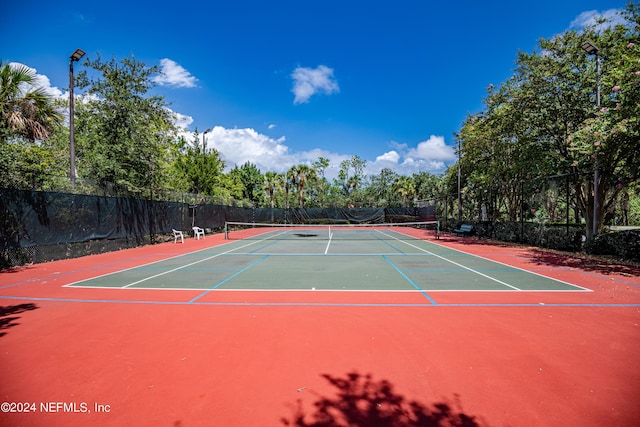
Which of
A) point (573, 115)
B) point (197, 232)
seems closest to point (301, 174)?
point (197, 232)

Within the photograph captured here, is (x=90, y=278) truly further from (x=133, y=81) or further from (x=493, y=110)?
(x=493, y=110)

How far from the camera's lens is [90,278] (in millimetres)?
8469

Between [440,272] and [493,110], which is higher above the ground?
[493,110]

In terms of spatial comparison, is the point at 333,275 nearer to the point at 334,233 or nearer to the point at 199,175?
the point at 334,233

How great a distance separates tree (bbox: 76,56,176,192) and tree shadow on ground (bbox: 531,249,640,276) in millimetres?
19541

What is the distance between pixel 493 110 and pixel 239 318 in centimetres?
2095

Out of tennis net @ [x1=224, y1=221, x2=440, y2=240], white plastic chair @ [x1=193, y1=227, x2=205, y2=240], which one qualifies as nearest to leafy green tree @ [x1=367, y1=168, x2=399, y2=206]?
tennis net @ [x1=224, y1=221, x2=440, y2=240]

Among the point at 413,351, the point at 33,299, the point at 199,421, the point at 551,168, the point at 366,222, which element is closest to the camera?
the point at 199,421

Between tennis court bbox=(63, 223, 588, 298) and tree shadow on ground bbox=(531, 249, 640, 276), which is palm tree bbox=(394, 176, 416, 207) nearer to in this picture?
tree shadow on ground bbox=(531, 249, 640, 276)

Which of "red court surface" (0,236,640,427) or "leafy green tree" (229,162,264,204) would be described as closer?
"red court surface" (0,236,640,427)

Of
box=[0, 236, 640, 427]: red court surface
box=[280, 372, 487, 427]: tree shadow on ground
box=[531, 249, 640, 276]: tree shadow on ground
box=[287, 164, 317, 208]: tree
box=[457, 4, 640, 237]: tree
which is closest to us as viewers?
box=[280, 372, 487, 427]: tree shadow on ground

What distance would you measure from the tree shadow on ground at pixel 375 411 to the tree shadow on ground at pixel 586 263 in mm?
9605

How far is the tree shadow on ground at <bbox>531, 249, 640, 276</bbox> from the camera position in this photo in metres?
9.32

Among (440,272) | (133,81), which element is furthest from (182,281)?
(133,81)
